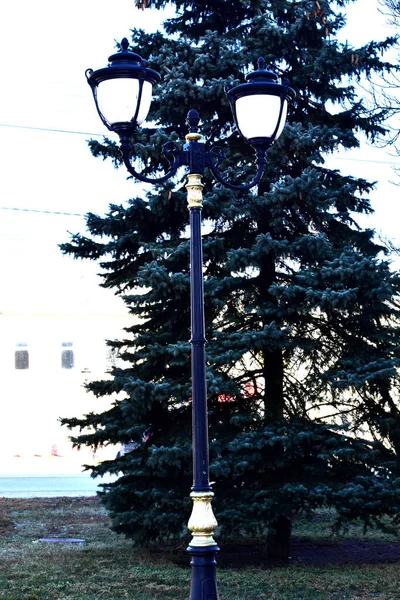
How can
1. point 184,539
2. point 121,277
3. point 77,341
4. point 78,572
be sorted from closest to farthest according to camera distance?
point 78,572 → point 184,539 → point 121,277 → point 77,341

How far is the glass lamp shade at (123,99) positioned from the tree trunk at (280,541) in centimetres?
583

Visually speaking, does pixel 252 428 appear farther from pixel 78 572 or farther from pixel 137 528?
pixel 78 572

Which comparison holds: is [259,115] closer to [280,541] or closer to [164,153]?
[164,153]

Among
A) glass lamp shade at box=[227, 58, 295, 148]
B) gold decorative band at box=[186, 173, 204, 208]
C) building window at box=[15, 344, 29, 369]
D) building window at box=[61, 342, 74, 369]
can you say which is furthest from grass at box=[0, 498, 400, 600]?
building window at box=[61, 342, 74, 369]

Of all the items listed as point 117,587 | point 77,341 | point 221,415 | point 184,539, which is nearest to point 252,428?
point 221,415

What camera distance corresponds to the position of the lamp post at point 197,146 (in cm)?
657

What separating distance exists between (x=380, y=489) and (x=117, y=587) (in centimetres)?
292

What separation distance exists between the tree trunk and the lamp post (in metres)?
4.32

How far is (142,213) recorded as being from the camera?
11.2 m

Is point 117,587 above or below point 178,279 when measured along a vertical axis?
below

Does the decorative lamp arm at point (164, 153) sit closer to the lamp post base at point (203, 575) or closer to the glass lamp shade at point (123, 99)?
the glass lamp shade at point (123, 99)

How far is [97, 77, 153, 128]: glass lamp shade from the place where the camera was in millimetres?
6820

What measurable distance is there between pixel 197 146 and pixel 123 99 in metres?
0.72

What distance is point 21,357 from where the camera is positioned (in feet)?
123
